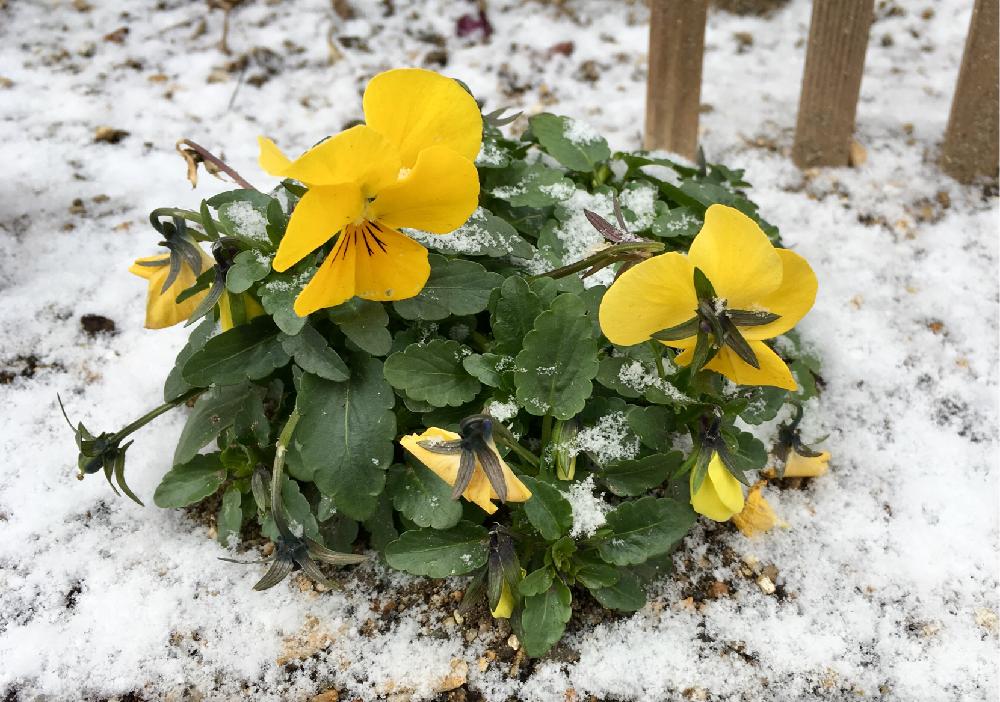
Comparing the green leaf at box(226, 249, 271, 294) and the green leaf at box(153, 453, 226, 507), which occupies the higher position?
the green leaf at box(226, 249, 271, 294)

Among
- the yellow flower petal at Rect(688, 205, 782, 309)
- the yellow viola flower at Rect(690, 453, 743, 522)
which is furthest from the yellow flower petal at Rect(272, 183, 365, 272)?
the yellow viola flower at Rect(690, 453, 743, 522)

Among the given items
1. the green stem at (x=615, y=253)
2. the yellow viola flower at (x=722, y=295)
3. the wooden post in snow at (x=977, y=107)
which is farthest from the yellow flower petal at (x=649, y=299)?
the wooden post in snow at (x=977, y=107)

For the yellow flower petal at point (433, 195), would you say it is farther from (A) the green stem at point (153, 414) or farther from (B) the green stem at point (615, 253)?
(A) the green stem at point (153, 414)

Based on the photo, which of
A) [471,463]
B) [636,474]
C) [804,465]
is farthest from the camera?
[804,465]

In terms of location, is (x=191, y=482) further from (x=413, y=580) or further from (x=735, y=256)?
(x=735, y=256)

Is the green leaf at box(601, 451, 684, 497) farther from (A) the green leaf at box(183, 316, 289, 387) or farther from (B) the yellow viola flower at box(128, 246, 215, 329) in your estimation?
(B) the yellow viola flower at box(128, 246, 215, 329)

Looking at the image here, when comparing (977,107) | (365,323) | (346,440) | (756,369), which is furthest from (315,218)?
(977,107)
